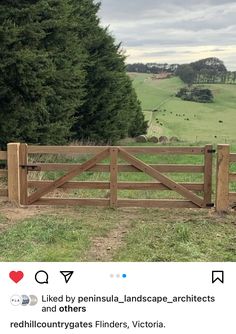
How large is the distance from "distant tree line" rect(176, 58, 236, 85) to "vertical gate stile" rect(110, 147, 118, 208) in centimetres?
10286

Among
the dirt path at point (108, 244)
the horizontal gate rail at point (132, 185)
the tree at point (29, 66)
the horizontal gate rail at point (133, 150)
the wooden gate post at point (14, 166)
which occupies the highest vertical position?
the tree at point (29, 66)

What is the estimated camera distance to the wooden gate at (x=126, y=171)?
338 inches

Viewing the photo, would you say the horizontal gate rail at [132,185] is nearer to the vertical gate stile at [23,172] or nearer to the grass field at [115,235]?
the vertical gate stile at [23,172]

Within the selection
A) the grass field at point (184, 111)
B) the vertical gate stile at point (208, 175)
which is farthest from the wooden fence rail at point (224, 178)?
the grass field at point (184, 111)

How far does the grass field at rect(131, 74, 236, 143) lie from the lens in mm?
59112

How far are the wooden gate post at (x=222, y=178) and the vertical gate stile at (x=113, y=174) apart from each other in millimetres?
1760

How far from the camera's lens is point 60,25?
52.7ft
